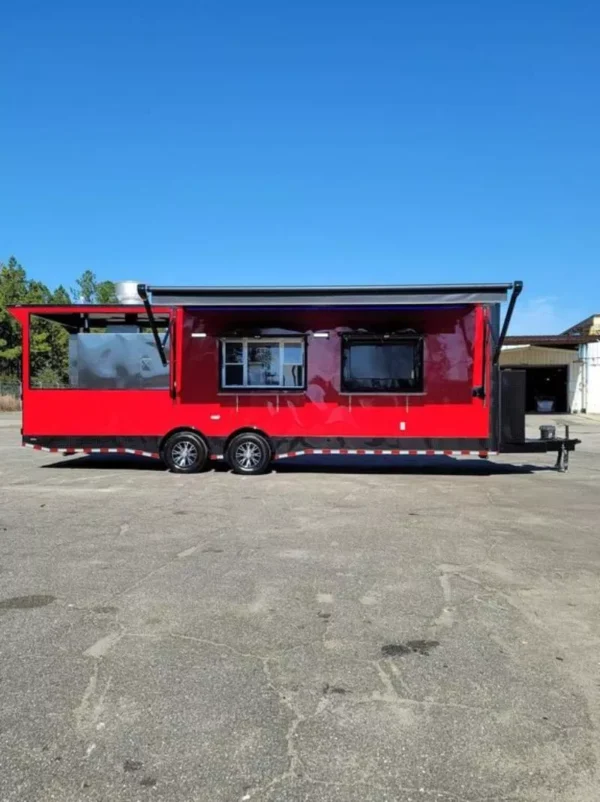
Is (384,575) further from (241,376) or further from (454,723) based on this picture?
(241,376)

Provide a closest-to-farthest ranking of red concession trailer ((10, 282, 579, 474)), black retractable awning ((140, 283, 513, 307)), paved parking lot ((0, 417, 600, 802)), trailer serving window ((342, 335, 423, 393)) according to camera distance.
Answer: paved parking lot ((0, 417, 600, 802))
black retractable awning ((140, 283, 513, 307))
red concession trailer ((10, 282, 579, 474))
trailer serving window ((342, 335, 423, 393))

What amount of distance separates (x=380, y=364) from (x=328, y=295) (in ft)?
5.86

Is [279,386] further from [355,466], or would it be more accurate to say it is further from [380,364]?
[355,466]

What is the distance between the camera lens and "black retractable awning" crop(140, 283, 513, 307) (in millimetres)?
11562

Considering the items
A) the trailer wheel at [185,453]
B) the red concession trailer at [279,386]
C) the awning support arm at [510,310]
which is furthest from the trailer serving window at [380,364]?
the trailer wheel at [185,453]

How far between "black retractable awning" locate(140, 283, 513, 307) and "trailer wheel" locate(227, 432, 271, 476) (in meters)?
2.63

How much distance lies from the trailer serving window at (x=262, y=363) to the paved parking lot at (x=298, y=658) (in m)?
4.68

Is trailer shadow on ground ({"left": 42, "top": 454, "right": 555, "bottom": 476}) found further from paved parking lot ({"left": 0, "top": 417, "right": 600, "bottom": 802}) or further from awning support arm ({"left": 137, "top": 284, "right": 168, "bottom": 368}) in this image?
paved parking lot ({"left": 0, "top": 417, "right": 600, "bottom": 802})

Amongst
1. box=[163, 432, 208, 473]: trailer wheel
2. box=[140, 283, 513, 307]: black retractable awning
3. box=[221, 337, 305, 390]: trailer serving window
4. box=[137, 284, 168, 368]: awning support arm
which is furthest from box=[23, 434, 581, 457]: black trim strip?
box=[140, 283, 513, 307]: black retractable awning

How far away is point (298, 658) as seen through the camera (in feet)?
13.3

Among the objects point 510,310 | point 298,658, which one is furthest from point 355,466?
point 298,658

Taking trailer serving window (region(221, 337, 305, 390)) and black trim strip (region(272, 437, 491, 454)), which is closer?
black trim strip (region(272, 437, 491, 454))

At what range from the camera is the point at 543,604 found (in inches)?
202

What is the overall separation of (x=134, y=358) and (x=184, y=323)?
1.26m
